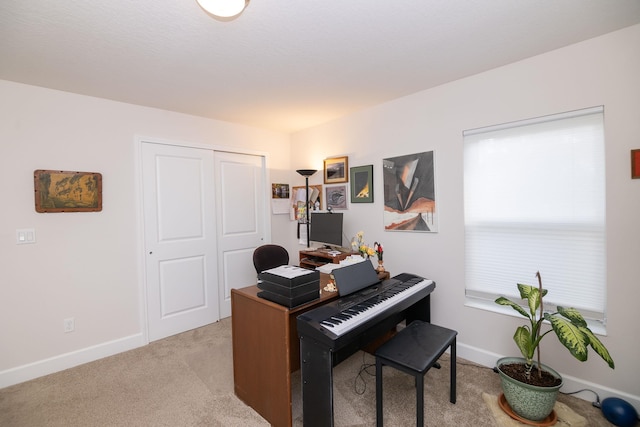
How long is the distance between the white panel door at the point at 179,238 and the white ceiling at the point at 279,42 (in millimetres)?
746

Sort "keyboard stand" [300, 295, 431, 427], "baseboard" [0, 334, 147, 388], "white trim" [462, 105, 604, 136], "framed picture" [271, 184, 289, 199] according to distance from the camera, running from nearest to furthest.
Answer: "keyboard stand" [300, 295, 431, 427]
"white trim" [462, 105, 604, 136]
"baseboard" [0, 334, 147, 388]
"framed picture" [271, 184, 289, 199]

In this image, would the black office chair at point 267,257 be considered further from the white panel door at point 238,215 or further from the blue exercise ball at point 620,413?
the blue exercise ball at point 620,413

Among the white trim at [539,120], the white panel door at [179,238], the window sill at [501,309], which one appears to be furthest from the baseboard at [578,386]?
the white panel door at [179,238]

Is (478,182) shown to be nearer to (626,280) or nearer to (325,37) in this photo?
(626,280)

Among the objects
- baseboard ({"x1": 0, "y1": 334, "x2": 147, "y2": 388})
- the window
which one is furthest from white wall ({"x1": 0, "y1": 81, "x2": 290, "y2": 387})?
the window

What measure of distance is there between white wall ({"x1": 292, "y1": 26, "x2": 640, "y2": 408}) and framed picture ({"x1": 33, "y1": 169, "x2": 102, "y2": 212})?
2455 mm

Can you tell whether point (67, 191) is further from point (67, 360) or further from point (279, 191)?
point (279, 191)

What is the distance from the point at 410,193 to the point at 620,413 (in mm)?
1955

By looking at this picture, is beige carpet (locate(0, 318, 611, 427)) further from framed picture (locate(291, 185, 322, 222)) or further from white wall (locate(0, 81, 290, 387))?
framed picture (locate(291, 185, 322, 222))

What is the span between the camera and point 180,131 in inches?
123

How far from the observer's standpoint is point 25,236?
230 cm

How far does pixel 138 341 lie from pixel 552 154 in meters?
3.99

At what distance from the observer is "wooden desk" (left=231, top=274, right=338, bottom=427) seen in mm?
1607

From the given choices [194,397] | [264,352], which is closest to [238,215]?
[194,397]
